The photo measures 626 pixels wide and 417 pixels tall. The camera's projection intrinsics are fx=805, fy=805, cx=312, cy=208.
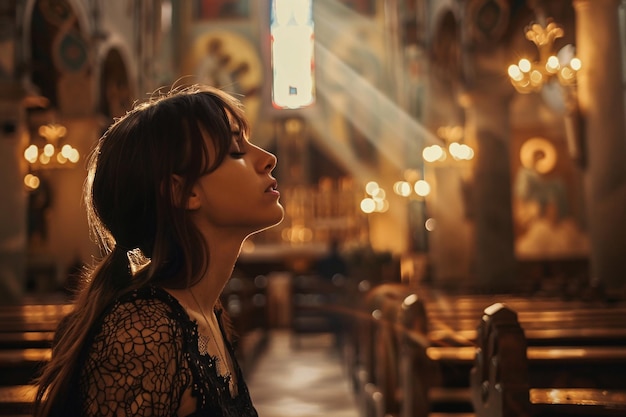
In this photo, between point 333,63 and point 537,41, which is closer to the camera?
point 537,41

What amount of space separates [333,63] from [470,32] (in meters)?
12.8

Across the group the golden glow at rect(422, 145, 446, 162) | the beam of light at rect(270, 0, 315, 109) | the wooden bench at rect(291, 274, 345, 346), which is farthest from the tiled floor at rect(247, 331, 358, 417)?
the beam of light at rect(270, 0, 315, 109)

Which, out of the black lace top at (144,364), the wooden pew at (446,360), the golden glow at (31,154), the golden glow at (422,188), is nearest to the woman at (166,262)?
the black lace top at (144,364)

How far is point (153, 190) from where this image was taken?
4.39 ft

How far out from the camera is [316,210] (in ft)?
71.4

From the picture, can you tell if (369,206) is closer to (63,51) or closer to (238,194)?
(63,51)

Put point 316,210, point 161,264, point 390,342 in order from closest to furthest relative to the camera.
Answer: point 161,264
point 390,342
point 316,210

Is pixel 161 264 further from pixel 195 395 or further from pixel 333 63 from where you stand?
pixel 333 63

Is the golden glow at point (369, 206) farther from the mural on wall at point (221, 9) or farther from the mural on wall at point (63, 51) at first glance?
the mural on wall at point (221, 9)

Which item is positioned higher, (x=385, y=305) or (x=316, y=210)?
(x=316, y=210)

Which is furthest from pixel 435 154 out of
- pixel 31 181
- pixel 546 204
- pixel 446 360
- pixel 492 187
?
pixel 446 360

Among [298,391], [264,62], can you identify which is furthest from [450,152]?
[264,62]

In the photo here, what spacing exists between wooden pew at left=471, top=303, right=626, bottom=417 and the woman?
1579 millimetres

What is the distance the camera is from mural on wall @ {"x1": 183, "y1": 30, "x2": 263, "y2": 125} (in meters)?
24.3
